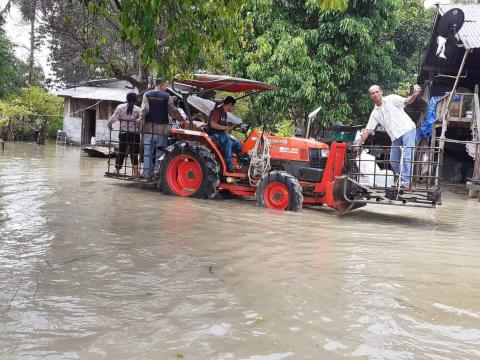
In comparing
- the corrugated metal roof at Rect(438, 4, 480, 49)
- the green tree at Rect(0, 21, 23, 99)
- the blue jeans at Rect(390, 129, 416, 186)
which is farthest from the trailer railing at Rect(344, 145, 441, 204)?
the green tree at Rect(0, 21, 23, 99)

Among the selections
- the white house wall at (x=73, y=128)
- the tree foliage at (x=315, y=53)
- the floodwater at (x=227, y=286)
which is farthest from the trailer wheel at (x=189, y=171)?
the white house wall at (x=73, y=128)

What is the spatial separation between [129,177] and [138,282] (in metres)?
6.01

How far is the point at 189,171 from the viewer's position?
9.32 m

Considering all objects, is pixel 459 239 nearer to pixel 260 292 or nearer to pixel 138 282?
pixel 260 292

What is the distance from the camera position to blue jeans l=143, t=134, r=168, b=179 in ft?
32.0

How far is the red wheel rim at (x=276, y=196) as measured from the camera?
820cm

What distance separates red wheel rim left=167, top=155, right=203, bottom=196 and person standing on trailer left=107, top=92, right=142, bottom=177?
3.02 ft

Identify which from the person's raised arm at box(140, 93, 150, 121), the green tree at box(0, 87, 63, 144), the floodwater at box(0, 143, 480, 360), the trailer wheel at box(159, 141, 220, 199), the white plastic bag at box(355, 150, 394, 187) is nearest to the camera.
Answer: the floodwater at box(0, 143, 480, 360)

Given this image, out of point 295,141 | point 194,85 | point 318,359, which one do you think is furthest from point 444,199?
point 318,359

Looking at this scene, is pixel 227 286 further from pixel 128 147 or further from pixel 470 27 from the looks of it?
pixel 470 27

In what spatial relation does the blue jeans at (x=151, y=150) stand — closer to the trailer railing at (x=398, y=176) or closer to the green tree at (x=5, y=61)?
the trailer railing at (x=398, y=176)

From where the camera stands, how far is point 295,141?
8.61m

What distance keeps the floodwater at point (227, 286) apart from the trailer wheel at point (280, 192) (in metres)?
0.61

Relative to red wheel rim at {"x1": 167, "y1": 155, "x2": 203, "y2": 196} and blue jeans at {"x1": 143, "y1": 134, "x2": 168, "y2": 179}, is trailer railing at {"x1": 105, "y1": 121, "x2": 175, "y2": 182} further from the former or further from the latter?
red wheel rim at {"x1": 167, "y1": 155, "x2": 203, "y2": 196}
